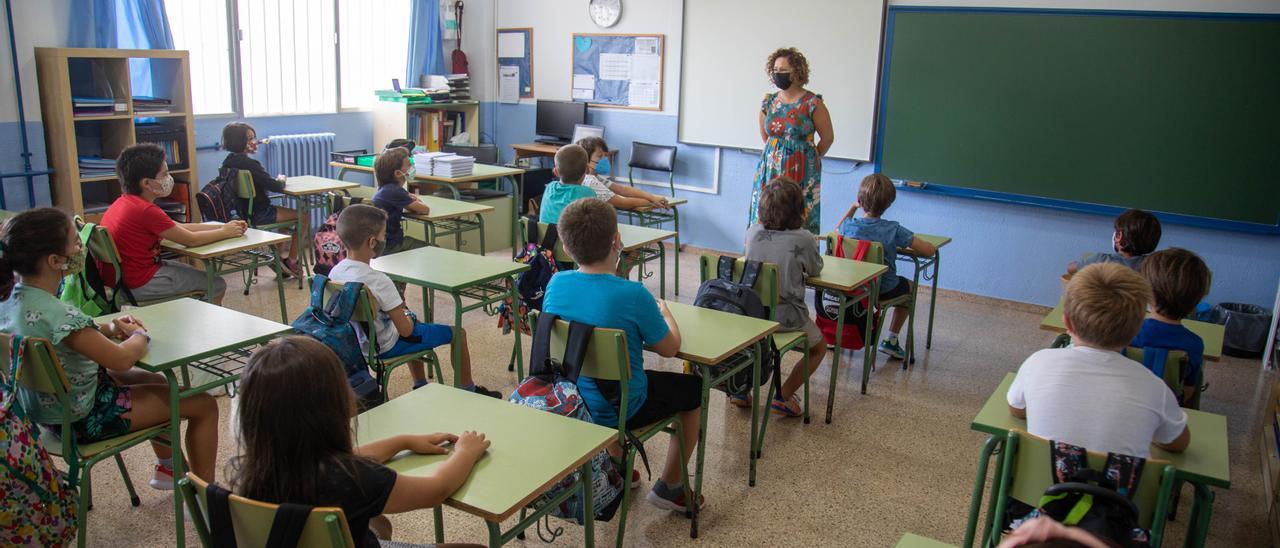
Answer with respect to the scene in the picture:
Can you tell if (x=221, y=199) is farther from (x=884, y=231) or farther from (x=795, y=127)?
(x=884, y=231)

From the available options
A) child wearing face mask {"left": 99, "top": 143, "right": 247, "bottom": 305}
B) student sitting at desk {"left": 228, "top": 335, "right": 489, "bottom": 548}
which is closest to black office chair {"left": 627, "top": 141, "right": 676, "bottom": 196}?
child wearing face mask {"left": 99, "top": 143, "right": 247, "bottom": 305}

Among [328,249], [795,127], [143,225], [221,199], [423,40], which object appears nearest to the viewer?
[143,225]

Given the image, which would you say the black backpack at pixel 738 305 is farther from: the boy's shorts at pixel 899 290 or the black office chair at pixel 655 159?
the black office chair at pixel 655 159

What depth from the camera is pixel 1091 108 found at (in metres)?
5.48

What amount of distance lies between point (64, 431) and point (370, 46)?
235 inches

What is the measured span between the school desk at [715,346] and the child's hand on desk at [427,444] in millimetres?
971

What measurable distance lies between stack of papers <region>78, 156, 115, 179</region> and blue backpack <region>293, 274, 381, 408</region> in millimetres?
3382

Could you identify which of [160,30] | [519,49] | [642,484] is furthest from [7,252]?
[519,49]

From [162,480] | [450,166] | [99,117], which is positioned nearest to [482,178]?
[450,166]

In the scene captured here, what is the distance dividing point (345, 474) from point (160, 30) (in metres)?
5.63

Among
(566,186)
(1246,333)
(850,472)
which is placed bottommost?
(850,472)

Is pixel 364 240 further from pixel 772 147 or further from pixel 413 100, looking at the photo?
pixel 413 100

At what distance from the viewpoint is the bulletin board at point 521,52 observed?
802cm

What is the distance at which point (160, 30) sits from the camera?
238 inches
